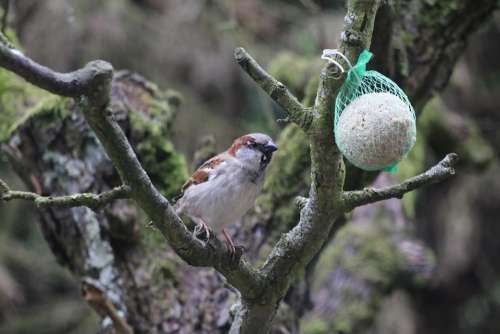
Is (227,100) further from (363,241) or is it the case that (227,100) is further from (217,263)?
(217,263)

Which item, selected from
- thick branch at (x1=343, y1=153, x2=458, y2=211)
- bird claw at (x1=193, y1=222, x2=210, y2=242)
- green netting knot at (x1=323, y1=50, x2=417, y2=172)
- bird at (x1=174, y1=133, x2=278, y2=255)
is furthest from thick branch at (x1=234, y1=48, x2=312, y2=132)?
bird at (x1=174, y1=133, x2=278, y2=255)

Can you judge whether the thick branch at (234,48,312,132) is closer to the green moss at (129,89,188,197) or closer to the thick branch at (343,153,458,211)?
the thick branch at (343,153,458,211)

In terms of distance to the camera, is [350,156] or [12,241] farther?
[12,241]

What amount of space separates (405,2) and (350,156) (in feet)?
4.84

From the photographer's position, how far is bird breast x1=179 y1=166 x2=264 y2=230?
2.85 m

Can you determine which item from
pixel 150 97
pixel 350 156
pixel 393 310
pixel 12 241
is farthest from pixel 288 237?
pixel 12 241

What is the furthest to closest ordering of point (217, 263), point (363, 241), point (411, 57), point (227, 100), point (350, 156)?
point (227, 100), point (363, 241), point (411, 57), point (217, 263), point (350, 156)

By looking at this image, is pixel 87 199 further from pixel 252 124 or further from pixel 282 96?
pixel 252 124

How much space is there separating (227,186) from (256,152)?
0.18 m

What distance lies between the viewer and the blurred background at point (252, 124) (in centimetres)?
491

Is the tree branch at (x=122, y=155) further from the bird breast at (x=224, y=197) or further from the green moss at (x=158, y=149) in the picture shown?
the green moss at (x=158, y=149)

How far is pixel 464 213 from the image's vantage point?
5613mm

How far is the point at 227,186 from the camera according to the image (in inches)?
114

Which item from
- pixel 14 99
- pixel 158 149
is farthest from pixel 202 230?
pixel 14 99
